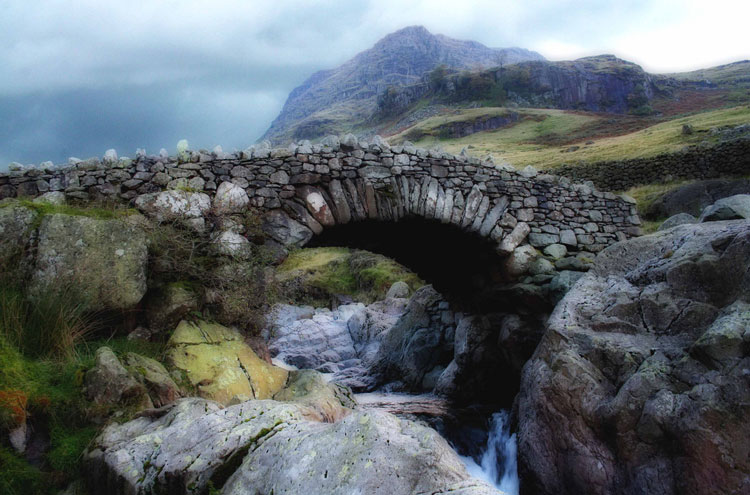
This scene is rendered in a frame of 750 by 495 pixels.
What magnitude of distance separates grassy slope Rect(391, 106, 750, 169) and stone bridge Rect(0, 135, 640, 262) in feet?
51.9

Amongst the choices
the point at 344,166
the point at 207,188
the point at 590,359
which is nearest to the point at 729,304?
the point at 590,359

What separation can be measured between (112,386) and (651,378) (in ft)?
15.7

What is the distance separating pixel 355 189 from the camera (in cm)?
785

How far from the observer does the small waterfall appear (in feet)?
20.6

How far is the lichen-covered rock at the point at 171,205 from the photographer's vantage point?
632 centimetres

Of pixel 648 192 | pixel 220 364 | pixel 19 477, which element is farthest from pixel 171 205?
pixel 648 192

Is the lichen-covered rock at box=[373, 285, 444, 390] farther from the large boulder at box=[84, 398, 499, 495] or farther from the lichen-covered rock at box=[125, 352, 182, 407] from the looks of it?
the large boulder at box=[84, 398, 499, 495]

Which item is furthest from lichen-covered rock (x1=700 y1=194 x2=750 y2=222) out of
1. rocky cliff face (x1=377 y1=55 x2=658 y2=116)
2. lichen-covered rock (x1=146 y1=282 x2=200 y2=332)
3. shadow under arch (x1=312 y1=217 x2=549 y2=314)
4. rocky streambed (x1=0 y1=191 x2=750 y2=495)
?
rocky cliff face (x1=377 y1=55 x2=658 y2=116)

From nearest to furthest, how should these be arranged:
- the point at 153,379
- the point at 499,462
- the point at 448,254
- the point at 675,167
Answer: the point at 153,379, the point at 499,462, the point at 448,254, the point at 675,167

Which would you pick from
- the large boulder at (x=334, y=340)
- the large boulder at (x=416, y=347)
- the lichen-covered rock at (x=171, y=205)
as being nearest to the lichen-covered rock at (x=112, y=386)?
the lichen-covered rock at (x=171, y=205)

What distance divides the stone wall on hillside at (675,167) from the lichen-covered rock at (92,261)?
67.5 feet

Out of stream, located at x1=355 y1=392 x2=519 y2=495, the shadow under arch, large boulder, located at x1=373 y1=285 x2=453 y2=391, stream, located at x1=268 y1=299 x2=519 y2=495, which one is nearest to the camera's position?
stream, located at x1=355 y1=392 x2=519 y2=495

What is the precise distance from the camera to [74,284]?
482 centimetres

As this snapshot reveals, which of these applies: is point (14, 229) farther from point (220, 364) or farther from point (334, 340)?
point (334, 340)
